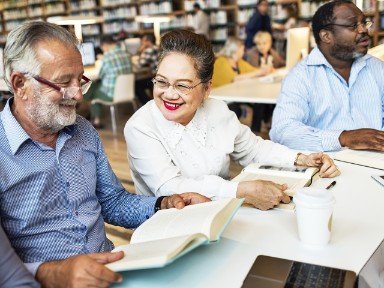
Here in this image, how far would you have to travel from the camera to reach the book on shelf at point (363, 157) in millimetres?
1658

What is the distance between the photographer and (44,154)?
1.25 meters

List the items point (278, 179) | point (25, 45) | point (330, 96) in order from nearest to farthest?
point (25, 45) → point (278, 179) → point (330, 96)

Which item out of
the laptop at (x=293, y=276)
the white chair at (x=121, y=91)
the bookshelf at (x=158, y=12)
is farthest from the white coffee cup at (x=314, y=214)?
the bookshelf at (x=158, y=12)

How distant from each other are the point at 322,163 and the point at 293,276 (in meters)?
0.74

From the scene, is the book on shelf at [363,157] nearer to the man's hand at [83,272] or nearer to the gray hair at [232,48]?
the man's hand at [83,272]

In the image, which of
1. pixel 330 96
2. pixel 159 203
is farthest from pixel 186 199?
pixel 330 96

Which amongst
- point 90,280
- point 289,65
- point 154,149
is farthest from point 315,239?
point 289,65

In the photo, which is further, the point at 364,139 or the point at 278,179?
the point at 364,139

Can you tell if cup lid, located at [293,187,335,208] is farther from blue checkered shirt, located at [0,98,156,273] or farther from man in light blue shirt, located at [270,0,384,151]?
man in light blue shirt, located at [270,0,384,151]

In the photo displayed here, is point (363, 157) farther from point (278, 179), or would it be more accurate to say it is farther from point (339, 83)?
point (339, 83)

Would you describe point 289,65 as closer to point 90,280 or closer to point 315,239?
point 315,239

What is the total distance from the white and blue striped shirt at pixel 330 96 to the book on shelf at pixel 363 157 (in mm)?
387

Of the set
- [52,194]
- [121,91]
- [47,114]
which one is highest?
[47,114]

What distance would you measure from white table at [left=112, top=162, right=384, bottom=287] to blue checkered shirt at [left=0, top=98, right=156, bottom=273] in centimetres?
31
